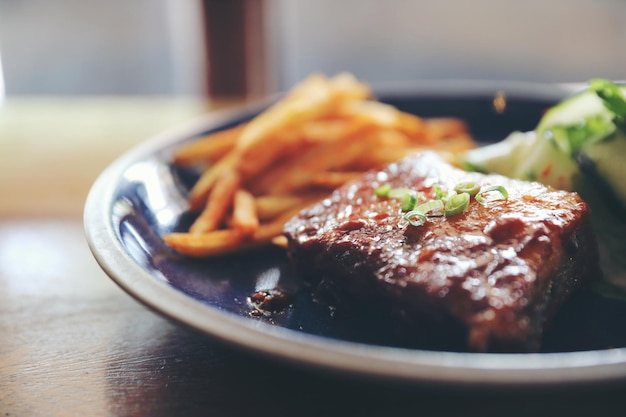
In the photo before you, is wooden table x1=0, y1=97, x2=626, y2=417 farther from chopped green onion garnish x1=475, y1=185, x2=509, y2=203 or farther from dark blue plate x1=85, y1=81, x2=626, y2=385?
chopped green onion garnish x1=475, y1=185, x2=509, y2=203

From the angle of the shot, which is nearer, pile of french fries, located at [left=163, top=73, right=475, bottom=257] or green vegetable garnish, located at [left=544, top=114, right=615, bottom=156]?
green vegetable garnish, located at [left=544, top=114, right=615, bottom=156]

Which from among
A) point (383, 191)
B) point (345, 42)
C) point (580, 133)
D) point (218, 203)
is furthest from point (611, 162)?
point (345, 42)

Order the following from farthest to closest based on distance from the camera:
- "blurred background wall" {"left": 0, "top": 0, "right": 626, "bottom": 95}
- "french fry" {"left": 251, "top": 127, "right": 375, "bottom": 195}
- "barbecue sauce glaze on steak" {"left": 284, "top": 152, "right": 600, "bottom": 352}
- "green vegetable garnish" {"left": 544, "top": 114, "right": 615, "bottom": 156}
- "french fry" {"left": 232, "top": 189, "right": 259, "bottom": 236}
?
"blurred background wall" {"left": 0, "top": 0, "right": 626, "bottom": 95} < "french fry" {"left": 251, "top": 127, "right": 375, "bottom": 195} < "french fry" {"left": 232, "top": 189, "right": 259, "bottom": 236} < "green vegetable garnish" {"left": 544, "top": 114, "right": 615, "bottom": 156} < "barbecue sauce glaze on steak" {"left": 284, "top": 152, "right": 600, "bottom": 352}

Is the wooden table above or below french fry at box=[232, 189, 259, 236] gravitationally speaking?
below

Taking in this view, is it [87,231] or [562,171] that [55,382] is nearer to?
[87,231]

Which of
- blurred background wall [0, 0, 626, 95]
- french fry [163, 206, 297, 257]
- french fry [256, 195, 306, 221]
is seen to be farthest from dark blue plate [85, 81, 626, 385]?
blurred background wall [0, 0, 626, 95]

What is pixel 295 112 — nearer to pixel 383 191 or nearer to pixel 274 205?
pixel 274 205

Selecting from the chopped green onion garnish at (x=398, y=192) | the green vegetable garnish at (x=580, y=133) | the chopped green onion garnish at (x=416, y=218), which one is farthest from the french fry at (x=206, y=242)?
the green vegetable garnish at (x=580, y=133)
